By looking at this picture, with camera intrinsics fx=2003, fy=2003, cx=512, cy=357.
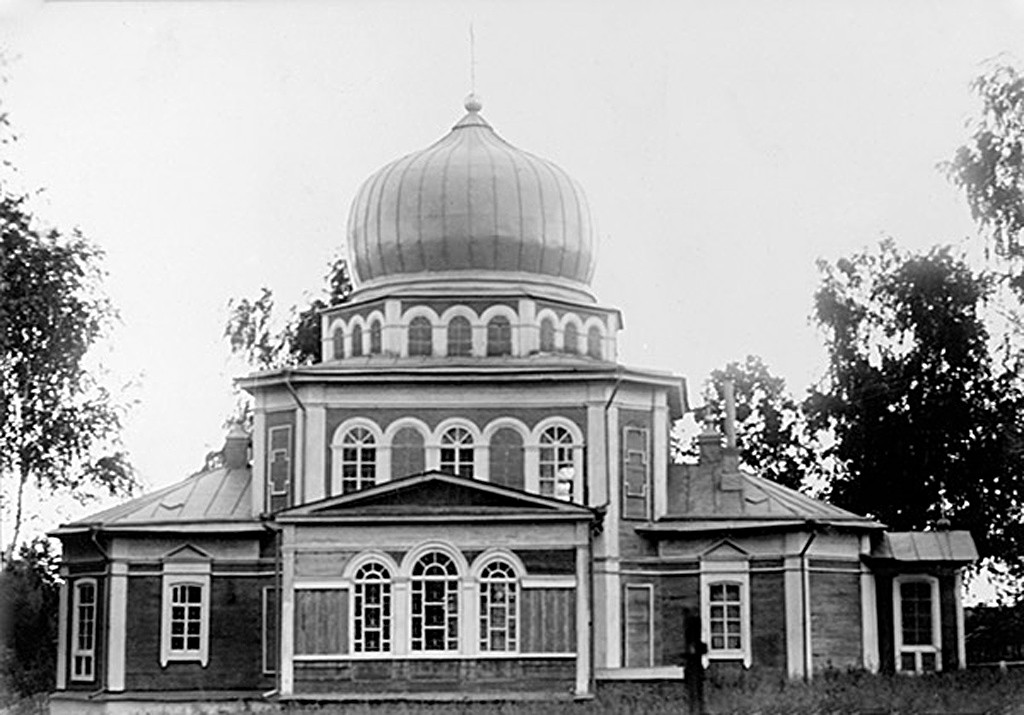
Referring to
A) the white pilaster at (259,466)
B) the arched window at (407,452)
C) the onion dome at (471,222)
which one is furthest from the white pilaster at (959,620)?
the white pilaster at (259,466)

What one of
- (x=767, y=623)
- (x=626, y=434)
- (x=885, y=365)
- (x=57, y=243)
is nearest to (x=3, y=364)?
(x=57, y=243)

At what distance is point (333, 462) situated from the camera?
1631 inches

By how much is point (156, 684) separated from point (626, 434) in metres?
11.0

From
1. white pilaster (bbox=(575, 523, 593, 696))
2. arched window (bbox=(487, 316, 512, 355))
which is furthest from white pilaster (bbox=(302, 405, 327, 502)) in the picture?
white pilaster (bbox=(575, 523, 593, 696))

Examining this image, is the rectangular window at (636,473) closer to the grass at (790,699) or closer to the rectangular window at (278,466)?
the grass at (790,699)

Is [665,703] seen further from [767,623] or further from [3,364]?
[3,364]

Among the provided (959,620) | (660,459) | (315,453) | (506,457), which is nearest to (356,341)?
(315,453)

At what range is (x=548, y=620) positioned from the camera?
3728 centimetres

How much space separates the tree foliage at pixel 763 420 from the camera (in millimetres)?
53875

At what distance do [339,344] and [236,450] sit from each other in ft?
11.0

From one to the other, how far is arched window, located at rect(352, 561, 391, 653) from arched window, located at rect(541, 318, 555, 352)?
8178 mm

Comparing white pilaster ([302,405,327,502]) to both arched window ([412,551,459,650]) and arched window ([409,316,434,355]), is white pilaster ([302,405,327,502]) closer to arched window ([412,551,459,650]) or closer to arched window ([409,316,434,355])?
arched window ([409,316,434,355])

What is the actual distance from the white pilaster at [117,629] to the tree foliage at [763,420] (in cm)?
1819

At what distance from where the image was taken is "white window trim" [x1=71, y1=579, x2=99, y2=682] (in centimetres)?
4181
